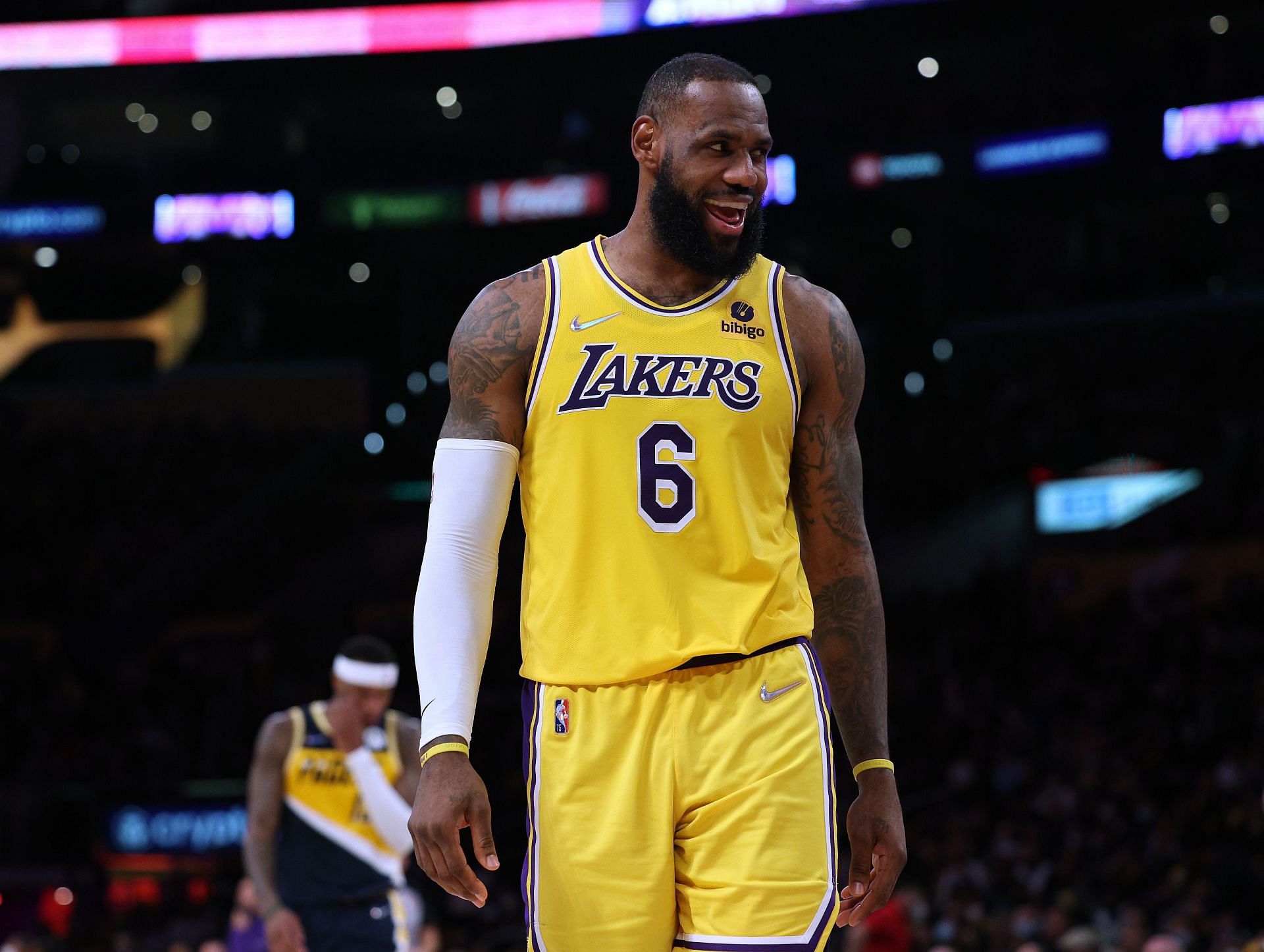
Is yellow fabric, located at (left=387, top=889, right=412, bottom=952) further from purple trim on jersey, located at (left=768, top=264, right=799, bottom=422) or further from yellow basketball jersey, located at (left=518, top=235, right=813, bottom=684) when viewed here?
purple trim on jersey, located at (left=768, top=264, right=799, bottom=422)

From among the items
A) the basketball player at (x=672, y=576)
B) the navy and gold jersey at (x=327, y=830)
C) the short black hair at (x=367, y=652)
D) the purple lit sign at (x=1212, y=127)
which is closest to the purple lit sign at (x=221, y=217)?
the purple lit sign at (x=1212, y=127)

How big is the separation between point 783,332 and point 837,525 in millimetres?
433

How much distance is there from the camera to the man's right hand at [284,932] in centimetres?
645

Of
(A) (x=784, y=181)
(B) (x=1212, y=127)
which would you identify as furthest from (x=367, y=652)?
(B) (x=1212, y=127)

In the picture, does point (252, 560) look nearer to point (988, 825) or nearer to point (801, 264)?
point (801, 264)

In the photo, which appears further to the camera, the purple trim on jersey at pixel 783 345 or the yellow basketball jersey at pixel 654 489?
the purple trim on jersey at pixel 783 345

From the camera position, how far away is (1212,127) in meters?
18.9

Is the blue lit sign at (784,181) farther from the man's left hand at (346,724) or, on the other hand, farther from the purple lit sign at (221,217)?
the man's left hand at (346,724)

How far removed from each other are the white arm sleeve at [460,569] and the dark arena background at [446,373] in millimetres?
11456

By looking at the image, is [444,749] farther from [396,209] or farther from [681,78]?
[396,209]

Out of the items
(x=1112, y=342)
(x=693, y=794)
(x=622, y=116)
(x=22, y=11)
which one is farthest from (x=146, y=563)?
(x=693, y=794)

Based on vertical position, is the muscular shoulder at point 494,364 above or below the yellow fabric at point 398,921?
above

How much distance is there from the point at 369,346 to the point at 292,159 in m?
4.65

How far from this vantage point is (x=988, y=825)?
15.2 meters
